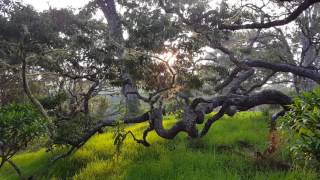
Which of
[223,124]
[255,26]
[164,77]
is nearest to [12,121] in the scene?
[164,77]

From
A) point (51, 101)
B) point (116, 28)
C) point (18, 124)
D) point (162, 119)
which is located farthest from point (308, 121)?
point (116, 28)

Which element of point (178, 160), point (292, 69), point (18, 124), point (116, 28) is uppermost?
point (116, 28)

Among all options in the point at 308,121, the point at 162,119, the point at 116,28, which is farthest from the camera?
the point at 116,28

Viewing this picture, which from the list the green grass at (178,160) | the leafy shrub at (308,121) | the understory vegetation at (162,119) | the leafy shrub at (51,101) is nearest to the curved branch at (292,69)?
the understory vegetation at (162,119)

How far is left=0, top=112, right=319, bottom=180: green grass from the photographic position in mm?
8125

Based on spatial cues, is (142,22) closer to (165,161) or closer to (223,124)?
(223,124)

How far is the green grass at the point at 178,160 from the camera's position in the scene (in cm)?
812

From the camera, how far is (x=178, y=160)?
9.08 m

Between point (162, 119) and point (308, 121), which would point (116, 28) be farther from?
point (308, 121)

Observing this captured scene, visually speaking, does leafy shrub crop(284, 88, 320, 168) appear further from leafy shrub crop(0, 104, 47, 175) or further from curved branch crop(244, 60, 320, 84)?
curved branch crop(244, 60, 320, 84)

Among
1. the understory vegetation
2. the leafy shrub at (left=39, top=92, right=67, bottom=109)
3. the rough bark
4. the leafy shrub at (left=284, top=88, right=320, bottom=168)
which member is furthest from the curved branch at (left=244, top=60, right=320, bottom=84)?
the rough bark

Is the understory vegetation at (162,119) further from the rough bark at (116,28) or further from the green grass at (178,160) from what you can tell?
the rough bark at (116,28)

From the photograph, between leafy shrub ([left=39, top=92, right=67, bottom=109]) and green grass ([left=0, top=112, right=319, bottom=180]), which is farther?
leafy shrub ([left=39, top=92, right=67, bottom=109])

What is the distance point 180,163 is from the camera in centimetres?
890
